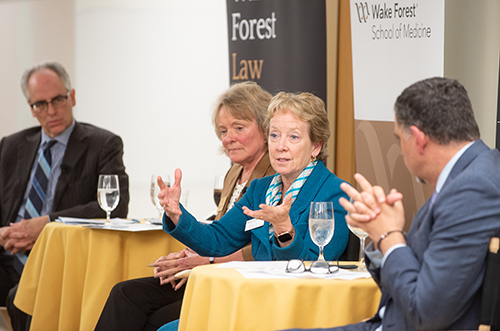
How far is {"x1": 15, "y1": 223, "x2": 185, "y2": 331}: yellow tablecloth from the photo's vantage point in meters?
3.08

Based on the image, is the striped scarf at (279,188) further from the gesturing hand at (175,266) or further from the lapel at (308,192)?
the gesturing hand at (175,266)

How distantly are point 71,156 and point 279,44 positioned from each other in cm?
176

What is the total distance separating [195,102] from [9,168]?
281 cm

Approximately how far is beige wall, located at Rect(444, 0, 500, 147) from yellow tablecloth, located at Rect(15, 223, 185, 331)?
1.82m

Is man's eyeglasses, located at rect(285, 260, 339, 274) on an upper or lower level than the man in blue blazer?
lower

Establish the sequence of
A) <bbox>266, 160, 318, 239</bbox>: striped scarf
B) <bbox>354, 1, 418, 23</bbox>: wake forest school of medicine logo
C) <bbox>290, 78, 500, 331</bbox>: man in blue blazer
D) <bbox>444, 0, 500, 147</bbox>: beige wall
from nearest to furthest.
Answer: <bbox>290, 78, 500, 331</bbox>: man in blue blazer → <bbox>266, 160, 318, 239</bbox>: striped scarf → <bbox>444, 0, 500, 147</bbox>: beige wall → <bbox>354, 1, 418, 23</bbox>: wake forest school of medicine logo

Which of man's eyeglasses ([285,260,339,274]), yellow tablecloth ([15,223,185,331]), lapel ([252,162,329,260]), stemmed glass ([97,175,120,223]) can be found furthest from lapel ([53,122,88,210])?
man's eyeglasses ([285,260,339,274])

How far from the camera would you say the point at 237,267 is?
1.95 metres

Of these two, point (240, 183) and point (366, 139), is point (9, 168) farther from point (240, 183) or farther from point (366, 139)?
point (366, 139)

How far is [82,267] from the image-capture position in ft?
10.3

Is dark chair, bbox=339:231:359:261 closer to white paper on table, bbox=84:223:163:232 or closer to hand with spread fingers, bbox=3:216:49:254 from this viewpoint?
white paper on table, bbox=84:223:163:232

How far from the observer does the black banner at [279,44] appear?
4035 millimetres

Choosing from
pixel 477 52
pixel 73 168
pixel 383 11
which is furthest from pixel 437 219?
pixel 73 168

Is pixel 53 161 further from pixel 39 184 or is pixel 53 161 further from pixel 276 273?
pixel 276 273
